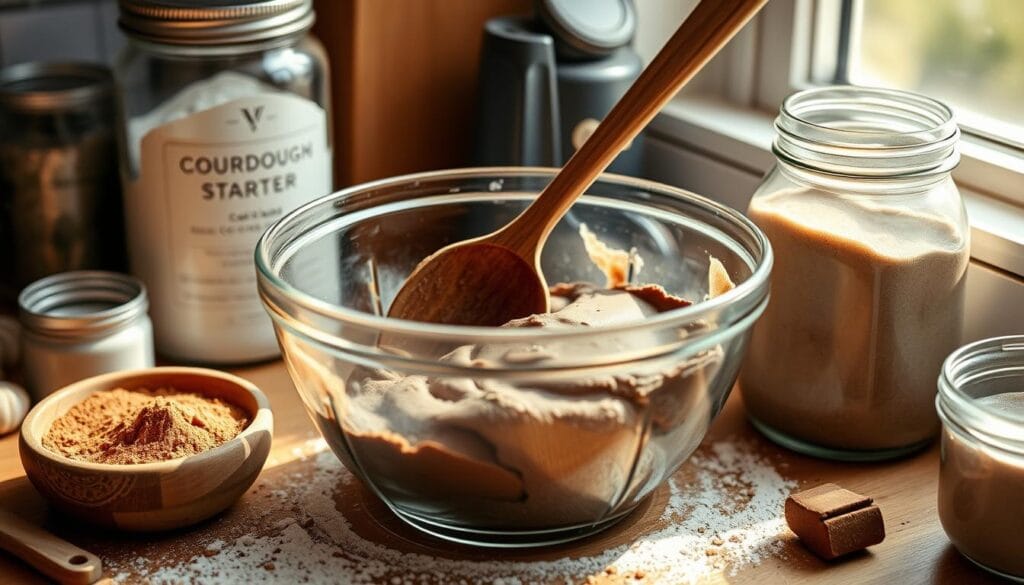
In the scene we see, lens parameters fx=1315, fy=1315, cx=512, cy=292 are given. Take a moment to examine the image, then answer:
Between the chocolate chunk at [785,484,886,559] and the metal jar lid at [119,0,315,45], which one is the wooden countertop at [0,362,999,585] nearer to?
the chocolate chunk at [785,484,886,559]

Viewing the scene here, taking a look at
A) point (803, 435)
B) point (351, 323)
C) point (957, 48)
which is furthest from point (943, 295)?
point (351, 323)

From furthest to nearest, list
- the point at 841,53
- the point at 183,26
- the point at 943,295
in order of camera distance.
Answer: the point at 841,53, the point at 183,26, the point at 943,295

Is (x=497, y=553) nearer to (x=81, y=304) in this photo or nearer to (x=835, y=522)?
A: (x=835, y=522)

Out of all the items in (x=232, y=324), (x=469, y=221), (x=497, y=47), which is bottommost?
(x=232, y=324)

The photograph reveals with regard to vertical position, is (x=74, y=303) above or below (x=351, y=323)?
below

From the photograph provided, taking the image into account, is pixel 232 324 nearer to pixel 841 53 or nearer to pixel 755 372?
pixel 755 372

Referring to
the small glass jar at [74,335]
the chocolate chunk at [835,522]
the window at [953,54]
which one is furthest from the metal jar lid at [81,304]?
the window at [953,54]

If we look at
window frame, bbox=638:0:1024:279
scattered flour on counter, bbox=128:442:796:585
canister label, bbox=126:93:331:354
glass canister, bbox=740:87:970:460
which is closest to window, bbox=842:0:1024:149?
window frame, bbox=638:0:1024:279
